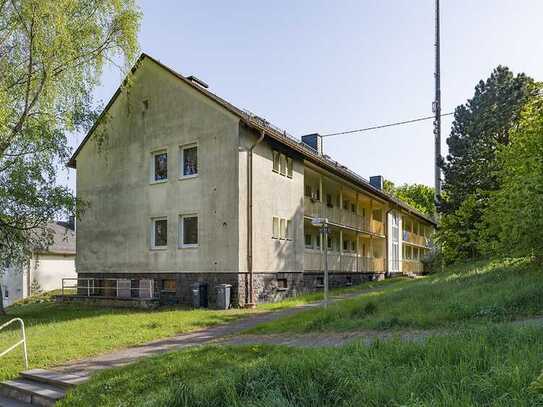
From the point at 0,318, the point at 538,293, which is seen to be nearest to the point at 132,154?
the point at 0,318

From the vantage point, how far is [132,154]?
2222 centimetres

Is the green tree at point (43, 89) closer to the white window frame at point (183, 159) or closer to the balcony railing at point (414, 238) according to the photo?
the white window frame at point (183, 159)

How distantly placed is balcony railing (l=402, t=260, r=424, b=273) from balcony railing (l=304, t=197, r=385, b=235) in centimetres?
717

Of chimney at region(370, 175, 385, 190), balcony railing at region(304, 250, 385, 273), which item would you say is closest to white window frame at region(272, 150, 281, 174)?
balcony railing at region(304, 250, 385, 273)

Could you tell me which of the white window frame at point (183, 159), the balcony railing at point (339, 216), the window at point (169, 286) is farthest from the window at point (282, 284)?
the white window frame at point (183, 159)

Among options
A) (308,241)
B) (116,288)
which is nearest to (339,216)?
(308,241)

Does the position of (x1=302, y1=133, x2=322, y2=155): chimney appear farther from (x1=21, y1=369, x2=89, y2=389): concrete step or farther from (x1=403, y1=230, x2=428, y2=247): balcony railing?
(x1=21, y1=369, x2=89, y2=389): concrete step

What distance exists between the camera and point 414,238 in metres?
48.1

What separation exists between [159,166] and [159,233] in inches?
118

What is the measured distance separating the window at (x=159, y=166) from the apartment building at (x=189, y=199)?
0.15 ft

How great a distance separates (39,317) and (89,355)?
8401mm

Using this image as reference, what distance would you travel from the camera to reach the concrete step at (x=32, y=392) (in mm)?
7277

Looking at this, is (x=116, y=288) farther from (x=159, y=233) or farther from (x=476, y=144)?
(x=476, y=144)

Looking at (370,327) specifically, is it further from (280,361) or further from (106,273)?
(106,273)
